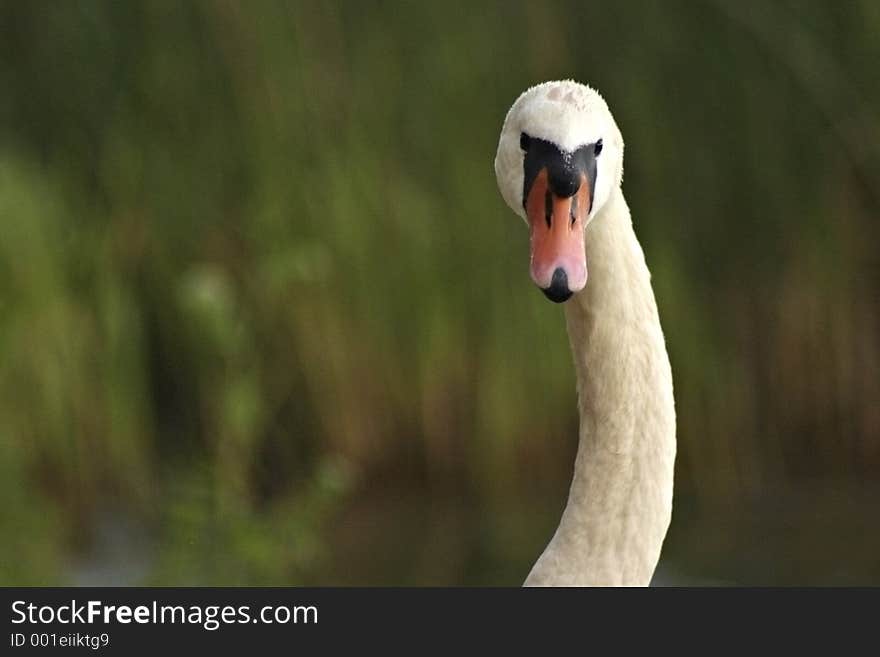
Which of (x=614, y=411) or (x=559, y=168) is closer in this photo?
(x=559, y=168)

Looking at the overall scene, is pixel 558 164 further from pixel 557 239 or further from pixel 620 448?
pixel 620 448

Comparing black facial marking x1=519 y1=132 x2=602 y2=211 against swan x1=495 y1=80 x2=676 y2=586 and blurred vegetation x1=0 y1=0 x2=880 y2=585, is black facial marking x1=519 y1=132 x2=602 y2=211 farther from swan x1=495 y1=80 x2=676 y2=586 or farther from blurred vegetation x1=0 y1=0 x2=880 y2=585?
blurred vegetation x1=0 y1=0 x2=880 y2=585

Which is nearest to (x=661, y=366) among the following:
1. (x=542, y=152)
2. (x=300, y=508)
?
(x=542, y=152)

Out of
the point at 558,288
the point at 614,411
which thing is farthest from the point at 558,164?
the point at 614,411

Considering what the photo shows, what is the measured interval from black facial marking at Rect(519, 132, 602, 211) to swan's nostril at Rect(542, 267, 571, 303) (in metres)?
0.11

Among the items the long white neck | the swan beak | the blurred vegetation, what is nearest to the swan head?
the swan beak

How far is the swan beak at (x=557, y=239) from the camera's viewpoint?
1.80 metres

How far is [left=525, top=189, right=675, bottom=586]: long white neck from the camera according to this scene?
2051 mm

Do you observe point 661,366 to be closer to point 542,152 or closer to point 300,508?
point 542,152

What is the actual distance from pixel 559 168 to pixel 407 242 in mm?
3182

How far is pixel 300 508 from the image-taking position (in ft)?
11.2

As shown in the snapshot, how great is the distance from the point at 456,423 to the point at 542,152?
335 centimetres

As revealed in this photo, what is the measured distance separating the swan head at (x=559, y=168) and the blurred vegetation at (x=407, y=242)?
292 cm

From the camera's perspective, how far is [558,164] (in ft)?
6.19
